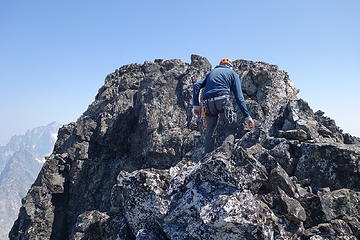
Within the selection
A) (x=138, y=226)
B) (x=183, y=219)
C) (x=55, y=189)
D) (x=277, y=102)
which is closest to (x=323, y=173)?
(x=183, y=219)

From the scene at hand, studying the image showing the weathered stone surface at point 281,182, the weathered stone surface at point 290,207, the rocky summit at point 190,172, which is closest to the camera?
the rocky summit at point 190,172

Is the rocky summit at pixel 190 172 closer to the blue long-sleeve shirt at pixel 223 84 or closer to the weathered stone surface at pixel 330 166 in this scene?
the weathered stone surface at pixel 330 166

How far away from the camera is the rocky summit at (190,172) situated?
11.3m

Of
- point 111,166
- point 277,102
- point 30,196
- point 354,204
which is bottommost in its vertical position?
point 354,204

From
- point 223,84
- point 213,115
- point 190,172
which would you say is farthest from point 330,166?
point 190,172

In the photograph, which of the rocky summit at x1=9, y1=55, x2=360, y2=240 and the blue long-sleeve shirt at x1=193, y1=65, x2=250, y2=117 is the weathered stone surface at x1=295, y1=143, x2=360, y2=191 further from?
the blue long-sleeve shirt at x1=193, y1=65, x2=250, y2=117

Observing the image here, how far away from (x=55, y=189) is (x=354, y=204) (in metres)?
26.1

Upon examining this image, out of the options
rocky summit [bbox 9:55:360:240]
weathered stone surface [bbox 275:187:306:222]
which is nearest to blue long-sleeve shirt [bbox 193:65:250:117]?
rocky summit [bbox 9:55:360:240]

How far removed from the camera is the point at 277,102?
25359 mm

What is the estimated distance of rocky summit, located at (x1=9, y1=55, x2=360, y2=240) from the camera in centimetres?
1131

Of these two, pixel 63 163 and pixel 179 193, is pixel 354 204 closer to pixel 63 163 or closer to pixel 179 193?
pixel 179 193

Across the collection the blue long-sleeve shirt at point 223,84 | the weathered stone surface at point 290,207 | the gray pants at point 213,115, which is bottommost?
the weathered stone surface at point 290,207

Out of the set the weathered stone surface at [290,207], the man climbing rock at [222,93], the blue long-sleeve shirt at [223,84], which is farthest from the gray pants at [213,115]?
the weathered stone surface at [290,207]

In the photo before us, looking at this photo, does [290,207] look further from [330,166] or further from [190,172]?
[330,166]
